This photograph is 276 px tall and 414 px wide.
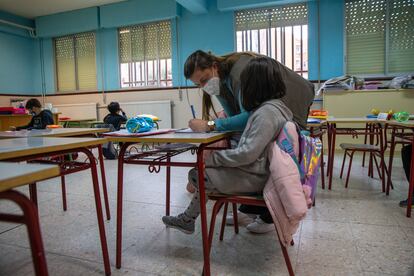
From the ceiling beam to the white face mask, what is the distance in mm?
3662

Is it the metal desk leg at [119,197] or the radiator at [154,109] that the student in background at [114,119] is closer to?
the radiator at [154,109]

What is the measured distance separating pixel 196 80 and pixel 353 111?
3.38 m

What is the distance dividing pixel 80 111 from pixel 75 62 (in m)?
1.14

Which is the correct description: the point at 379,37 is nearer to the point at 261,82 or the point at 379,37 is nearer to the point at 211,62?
the point at 211,62

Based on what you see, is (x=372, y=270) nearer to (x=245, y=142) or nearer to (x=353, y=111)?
(x=245, y=142)

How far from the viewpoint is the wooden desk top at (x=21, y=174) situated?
506mm

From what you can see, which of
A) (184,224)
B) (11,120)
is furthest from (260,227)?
(11,120)

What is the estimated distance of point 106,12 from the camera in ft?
19.3

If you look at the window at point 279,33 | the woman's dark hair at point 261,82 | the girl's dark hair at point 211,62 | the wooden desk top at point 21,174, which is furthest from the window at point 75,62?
the wooden desk top at point 21,174

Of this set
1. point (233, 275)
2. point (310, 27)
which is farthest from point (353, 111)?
point (233, 275)

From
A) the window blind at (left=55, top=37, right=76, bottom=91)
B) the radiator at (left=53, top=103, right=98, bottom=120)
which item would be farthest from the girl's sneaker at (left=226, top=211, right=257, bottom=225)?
the window blind at (left=55, top=37, right=76, bottom=91)

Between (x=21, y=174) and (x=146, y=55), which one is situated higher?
(x=146, y=55)

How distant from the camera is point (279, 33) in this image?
5.02 metres

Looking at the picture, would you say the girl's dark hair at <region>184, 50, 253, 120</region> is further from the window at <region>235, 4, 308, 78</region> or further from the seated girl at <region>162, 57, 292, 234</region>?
the window at <region>235, 4, 308, 78</region>
